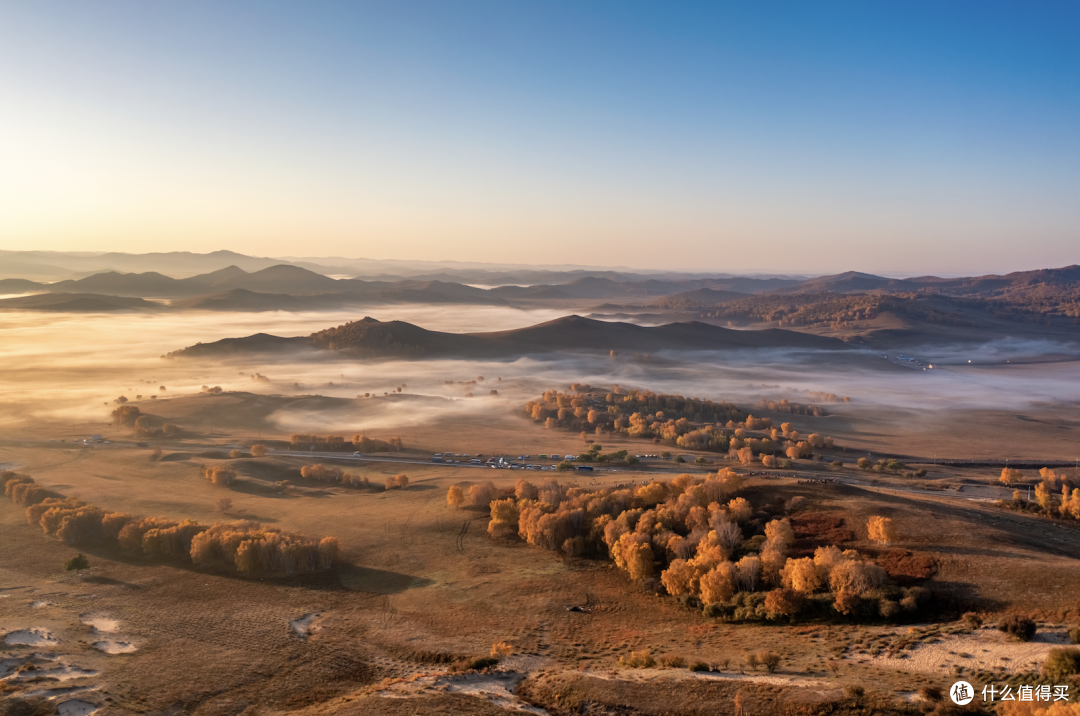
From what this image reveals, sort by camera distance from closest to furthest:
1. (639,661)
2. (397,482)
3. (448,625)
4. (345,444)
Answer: (639,661), (448,625), (397,482), (345,444)

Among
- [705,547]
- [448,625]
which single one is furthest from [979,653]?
[448,625]

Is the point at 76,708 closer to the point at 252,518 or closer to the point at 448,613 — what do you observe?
the point at 448,613

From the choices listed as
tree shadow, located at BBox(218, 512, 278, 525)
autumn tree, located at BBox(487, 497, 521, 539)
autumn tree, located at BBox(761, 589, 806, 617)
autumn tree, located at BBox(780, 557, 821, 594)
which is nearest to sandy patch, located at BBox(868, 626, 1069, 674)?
autumn tree, located at BBox(761, 589, 806, 617)

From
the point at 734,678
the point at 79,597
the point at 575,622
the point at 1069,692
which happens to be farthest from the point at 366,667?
the point at 1069,692

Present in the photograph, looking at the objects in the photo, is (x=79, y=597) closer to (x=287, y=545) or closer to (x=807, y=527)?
(x=287, y=545)

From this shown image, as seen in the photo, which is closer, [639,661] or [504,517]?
[639,661]

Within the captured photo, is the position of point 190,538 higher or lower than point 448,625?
lower
